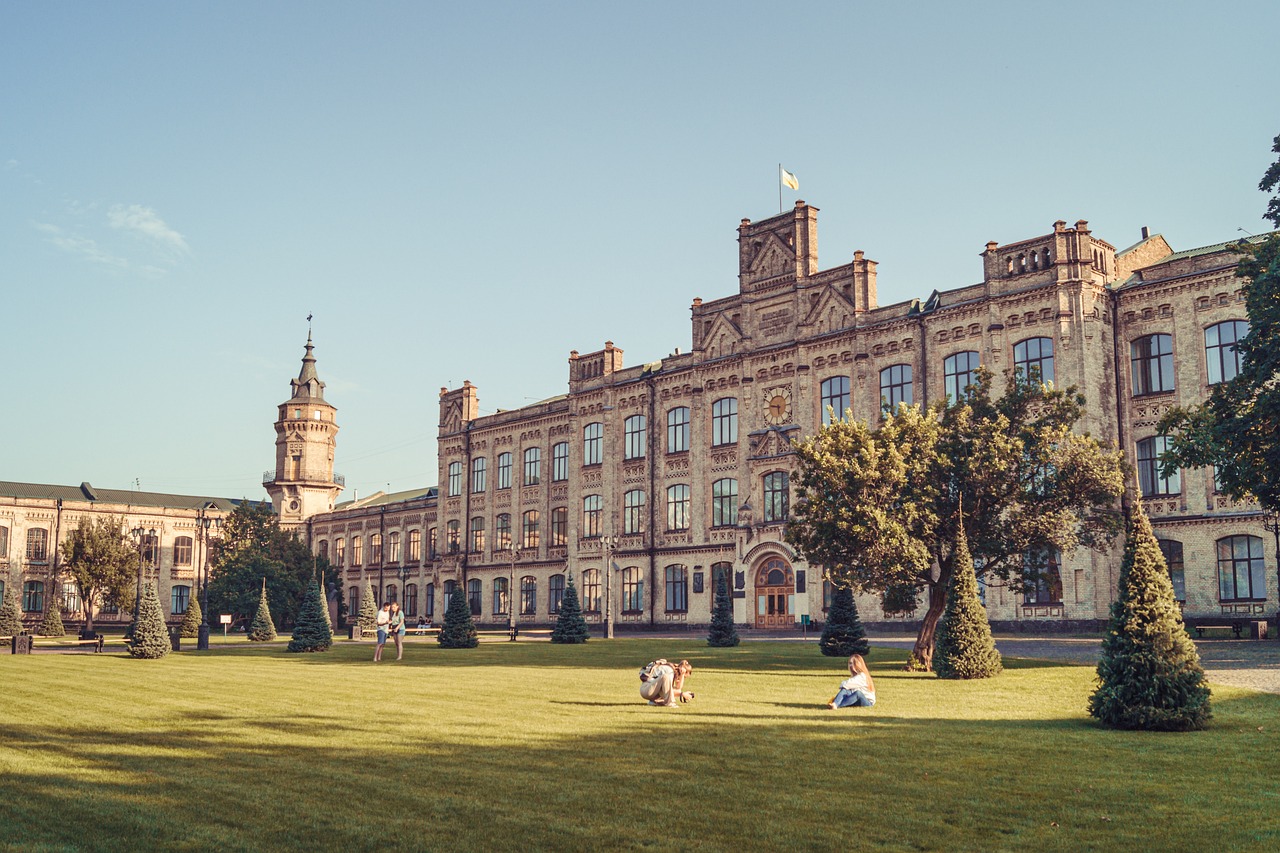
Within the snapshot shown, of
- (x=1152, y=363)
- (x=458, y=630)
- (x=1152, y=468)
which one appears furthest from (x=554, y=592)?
(x=1152, y=363)

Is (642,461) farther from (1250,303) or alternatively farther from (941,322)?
(1250,303)

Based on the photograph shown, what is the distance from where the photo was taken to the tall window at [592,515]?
6359cm

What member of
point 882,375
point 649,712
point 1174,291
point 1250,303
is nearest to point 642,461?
point 882,375

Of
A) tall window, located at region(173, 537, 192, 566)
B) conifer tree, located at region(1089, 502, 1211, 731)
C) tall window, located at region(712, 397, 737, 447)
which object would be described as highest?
tall window, located at region(712, 397, 737, 447)

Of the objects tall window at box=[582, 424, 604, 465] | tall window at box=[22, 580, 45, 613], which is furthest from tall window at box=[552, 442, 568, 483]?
tall window at box=[22, 580, 45, 613]

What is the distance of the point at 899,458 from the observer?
27609mm

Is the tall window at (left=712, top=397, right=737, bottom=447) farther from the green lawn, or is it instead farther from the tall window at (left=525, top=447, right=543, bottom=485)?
the green lawn

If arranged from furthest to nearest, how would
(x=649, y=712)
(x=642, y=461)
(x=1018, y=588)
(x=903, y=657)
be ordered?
(x=642, y=461) < (x=903, y=657) < (x=1018, y=588) < (x=649, y=712)

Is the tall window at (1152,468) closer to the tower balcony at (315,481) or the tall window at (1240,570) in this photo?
the tall window at (1240,570)

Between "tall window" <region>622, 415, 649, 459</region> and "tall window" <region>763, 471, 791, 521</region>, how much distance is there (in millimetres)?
9701

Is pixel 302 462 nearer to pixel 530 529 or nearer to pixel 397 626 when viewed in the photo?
pixel 530 529

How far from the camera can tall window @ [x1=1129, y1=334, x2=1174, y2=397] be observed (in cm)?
4275

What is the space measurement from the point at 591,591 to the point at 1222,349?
36.5m

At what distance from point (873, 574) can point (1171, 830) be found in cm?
1834
